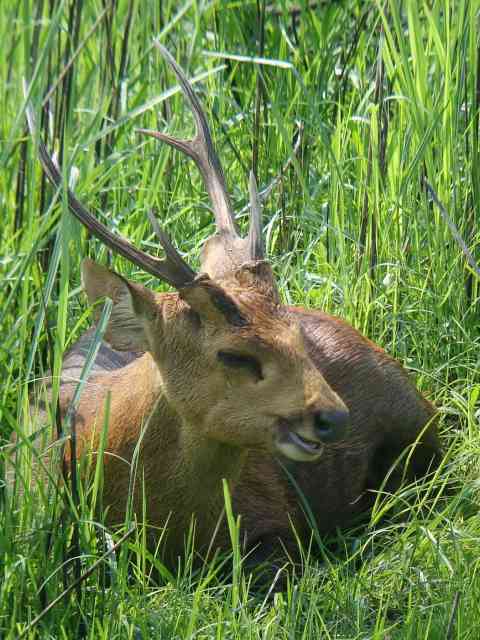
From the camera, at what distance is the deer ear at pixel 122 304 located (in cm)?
325

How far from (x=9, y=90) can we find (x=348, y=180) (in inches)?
56.4

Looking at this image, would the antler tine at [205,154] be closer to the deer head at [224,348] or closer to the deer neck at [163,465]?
the deer head at [224,348]

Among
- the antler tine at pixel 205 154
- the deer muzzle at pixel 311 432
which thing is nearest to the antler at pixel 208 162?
the antler tine at pixel 205 154

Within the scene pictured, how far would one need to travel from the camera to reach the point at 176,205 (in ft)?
16.0

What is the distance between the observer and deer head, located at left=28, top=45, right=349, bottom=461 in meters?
3.11

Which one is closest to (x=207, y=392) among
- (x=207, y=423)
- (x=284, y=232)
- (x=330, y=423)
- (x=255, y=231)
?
(x=207, y=423)

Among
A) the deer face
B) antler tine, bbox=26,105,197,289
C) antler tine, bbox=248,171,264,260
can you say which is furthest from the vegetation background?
antler tine, bbox=248,171,264,260

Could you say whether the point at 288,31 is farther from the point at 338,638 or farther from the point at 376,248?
the point at 338,638

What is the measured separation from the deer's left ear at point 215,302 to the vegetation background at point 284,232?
0.30m

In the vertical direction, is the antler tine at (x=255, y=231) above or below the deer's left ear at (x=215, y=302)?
above

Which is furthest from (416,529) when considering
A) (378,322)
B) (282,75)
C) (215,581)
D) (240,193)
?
(282,75)

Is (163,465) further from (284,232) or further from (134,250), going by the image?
(284,232)

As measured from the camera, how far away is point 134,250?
3.19 metres

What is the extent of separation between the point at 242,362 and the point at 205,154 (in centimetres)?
79
